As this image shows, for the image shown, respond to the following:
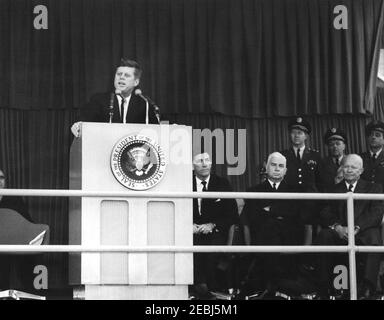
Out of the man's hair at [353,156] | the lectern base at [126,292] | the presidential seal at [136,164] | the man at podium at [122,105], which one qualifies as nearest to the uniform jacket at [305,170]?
the man's hair at [353,156]

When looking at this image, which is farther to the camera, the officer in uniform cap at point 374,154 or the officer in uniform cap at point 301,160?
the officer in uniform cap at point 374,154

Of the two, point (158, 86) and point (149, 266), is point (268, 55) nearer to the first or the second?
point (158, 86)

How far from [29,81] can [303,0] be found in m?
2.32

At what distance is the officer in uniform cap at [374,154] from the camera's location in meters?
7.85

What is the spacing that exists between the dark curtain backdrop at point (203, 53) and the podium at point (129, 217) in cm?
162

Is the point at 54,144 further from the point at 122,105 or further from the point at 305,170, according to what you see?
the point at 305,170

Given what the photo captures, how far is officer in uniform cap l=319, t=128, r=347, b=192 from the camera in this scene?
7.60 metres

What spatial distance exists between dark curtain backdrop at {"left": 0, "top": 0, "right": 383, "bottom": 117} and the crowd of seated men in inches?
28.6

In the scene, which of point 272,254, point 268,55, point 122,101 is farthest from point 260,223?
point 268,55

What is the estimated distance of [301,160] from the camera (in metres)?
7.70

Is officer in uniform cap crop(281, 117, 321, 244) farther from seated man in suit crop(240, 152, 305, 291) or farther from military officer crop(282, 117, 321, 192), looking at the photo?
seated man in suit crop(240, 152, 305, 291)

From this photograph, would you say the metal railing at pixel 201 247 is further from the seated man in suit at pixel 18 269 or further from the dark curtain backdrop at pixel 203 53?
the dark curtain backdrop at pixel 203 53

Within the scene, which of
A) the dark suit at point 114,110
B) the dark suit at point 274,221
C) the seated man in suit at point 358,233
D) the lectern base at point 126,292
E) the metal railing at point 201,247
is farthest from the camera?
the dark suit at point 114,110

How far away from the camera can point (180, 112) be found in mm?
8062
